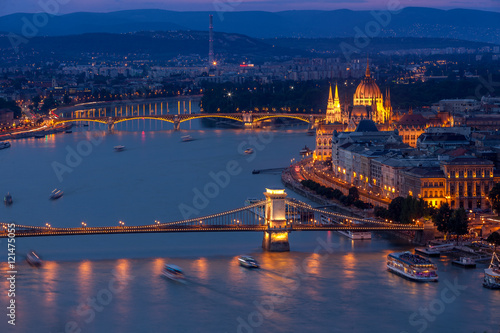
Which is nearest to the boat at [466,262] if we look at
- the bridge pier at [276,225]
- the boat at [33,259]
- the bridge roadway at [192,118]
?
the bridge pier at [276,225]

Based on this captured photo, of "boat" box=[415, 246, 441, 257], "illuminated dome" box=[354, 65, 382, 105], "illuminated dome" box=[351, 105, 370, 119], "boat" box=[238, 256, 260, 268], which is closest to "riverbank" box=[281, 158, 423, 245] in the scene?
"boat" box=[415, 246, 441, 257]

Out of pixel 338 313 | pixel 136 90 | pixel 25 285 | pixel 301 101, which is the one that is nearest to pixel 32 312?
pixel 25 285

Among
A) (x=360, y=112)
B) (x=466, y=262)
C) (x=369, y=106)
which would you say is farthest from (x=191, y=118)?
(x=466, y=262)

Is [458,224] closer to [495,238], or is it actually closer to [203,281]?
[495,238]

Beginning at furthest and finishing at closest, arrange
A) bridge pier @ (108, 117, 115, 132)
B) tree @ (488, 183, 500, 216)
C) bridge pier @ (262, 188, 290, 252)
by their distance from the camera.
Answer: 1. bridge pier @ (108, 117, 115, 132)
2. tree @ (488, 183, 500, 216)
3. bridge pier @ (262, 188, 290, 252)

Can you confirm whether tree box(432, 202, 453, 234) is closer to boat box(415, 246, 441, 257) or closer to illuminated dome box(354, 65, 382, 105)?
boat box(415, 246, 441, 257)

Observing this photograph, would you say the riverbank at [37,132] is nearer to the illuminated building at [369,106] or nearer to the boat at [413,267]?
the illuminated building at [369,106]
